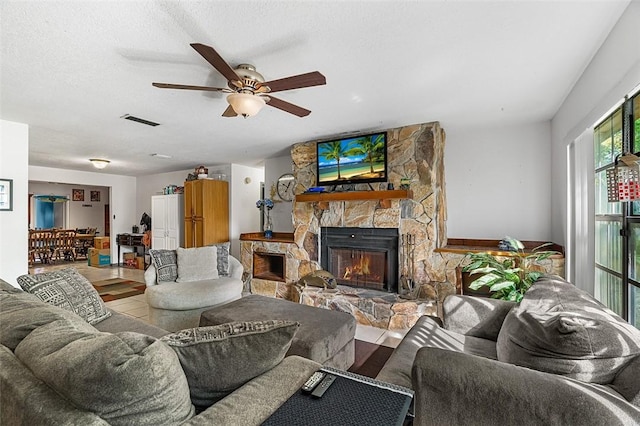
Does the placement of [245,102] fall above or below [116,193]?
above

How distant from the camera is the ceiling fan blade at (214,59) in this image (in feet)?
5.05

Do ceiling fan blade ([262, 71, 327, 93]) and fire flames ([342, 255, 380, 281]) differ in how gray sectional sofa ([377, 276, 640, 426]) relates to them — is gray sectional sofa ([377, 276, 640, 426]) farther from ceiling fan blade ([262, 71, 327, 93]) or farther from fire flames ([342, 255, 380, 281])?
fire flames ([342, 255, 380, 281])

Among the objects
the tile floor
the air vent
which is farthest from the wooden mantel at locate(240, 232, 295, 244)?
the air vent

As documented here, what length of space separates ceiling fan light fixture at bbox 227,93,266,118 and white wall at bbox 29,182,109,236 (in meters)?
9.20

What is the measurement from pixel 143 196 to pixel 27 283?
6.55 meters

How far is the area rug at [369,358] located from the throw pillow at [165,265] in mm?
2277

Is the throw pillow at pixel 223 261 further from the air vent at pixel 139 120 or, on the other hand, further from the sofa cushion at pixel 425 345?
the sofa cushion at pixel 425 345

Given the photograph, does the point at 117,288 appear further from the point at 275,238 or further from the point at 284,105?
the point at 284,105

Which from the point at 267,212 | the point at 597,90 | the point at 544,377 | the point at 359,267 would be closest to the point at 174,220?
the point at 267,212

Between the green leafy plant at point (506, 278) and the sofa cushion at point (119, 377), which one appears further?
the green leafy plant at point (506, 278)

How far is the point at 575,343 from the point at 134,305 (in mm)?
4670

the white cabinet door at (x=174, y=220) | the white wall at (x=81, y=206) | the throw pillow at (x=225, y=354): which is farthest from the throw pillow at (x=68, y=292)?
the white wall at (x=81, y=206)

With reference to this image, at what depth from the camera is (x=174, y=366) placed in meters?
0.83

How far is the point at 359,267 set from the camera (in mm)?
4043
